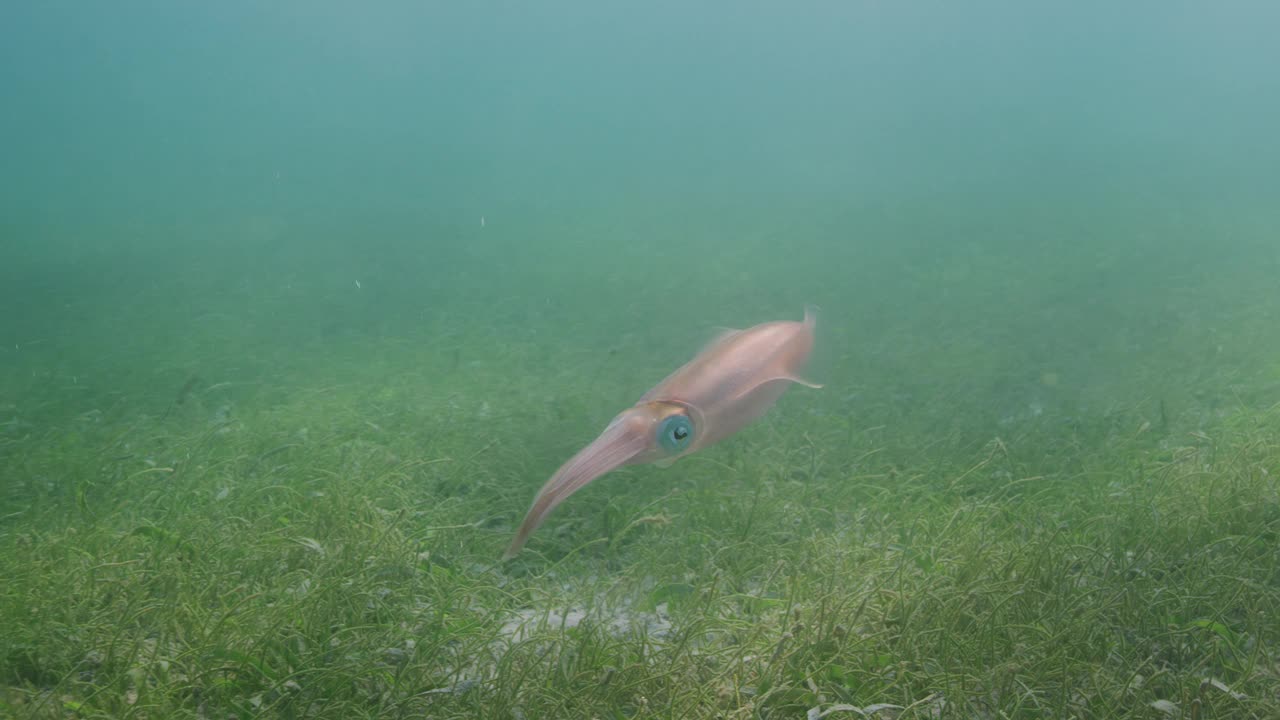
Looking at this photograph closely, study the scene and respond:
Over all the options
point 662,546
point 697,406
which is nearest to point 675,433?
point 697,406

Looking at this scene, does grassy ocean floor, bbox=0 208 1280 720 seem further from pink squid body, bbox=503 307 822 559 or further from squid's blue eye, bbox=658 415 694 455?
squid's blue eye, bbox=658 415 694 455

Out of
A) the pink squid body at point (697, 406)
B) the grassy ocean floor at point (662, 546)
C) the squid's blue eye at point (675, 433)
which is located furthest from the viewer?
the grassy ocean floor at point (662, 546)

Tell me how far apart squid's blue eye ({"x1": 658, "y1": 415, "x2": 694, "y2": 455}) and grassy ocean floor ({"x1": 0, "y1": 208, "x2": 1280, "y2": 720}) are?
766 mm

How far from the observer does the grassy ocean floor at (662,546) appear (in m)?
2.38

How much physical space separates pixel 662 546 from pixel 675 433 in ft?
5.79

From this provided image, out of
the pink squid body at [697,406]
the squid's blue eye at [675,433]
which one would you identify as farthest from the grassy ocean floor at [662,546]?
A: the squid's blue eye at [675,433]

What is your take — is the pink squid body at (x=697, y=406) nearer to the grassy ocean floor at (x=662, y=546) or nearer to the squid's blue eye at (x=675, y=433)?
the squid's blue eye at (x=675, y=433)

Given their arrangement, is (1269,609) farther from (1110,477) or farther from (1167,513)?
(1110,477)

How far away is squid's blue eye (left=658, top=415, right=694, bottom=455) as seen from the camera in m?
2.11

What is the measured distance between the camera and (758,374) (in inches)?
95.8

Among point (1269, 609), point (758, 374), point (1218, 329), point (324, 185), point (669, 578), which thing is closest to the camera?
point (758, 374)

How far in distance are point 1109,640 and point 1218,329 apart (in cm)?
715

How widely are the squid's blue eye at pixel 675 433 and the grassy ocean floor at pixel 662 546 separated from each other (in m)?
0.77

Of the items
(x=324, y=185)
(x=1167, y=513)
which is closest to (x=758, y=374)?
(x=1167, y=513)
